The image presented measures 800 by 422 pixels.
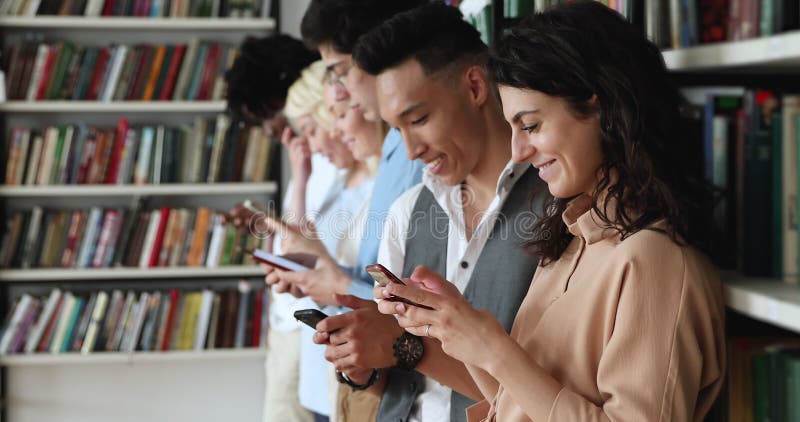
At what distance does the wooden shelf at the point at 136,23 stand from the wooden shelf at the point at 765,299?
3130 millimetres

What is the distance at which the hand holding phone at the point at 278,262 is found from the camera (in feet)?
6.55

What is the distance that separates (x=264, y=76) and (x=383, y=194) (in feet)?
3.36

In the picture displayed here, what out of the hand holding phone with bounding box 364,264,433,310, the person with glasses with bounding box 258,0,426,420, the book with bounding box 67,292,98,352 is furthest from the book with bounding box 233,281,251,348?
the hand holding phone with bounding box 364,264,433,310

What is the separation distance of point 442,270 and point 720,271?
637 millimetres

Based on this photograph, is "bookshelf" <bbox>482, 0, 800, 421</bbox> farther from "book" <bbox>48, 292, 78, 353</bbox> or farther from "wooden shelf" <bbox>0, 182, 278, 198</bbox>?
"book" <bbox>48, 292, 78, 353</bbox>

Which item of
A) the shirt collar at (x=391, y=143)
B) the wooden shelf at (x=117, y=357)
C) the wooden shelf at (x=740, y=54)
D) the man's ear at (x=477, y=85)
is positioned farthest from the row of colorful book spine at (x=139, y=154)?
the wooden shelf at (x=740, y=54)

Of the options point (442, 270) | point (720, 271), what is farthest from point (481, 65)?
point (720, 271)

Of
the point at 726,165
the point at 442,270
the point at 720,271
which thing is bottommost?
the point at 442,270

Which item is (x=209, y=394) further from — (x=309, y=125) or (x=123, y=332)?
(x=309, y=125)

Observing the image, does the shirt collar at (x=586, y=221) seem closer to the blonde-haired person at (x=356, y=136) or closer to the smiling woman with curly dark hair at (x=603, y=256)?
the smiling woman with curly dark hair at (x=603, y=256)

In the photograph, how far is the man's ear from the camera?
5.60ft

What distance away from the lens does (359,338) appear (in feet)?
5.07

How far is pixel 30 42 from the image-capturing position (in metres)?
3.75

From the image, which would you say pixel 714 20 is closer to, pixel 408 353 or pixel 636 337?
pixel 636 337
